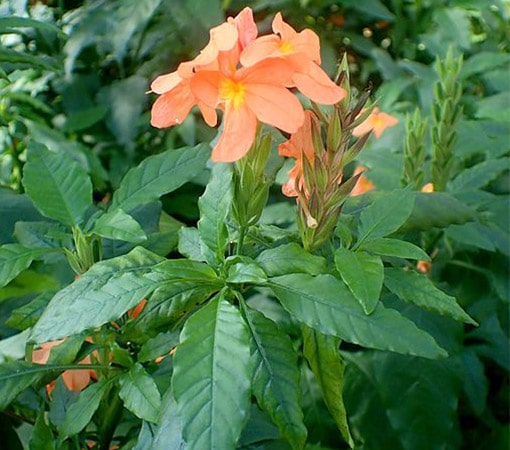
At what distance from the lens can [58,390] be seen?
0.75 meters

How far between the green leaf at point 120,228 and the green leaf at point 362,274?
0.17 meters

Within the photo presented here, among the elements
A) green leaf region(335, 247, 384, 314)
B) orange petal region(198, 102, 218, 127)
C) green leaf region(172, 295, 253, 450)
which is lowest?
green leaf region(172, 295, 253, 450)

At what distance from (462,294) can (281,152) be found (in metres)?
0.68

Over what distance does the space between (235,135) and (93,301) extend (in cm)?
16

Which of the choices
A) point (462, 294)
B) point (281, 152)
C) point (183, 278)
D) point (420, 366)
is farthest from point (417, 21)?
point (183, 278)

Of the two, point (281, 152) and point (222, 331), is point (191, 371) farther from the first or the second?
point (281, 152)

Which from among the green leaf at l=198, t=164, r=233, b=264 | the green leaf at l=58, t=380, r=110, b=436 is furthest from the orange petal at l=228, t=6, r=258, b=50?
the green leaf at l=58, t=380, r=110, b=436

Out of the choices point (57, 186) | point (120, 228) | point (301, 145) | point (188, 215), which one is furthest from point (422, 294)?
point (188, 215)

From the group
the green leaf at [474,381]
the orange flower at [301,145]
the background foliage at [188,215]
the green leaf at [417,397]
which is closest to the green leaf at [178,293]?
the background foliage at [188,215]

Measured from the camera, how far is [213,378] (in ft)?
1.67

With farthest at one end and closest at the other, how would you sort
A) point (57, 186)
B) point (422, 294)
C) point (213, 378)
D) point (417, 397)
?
point (417, 397)
point (57, 186)
point (422, 294)
point (213, 378)

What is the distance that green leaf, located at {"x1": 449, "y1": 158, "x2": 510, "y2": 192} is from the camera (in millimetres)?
1114

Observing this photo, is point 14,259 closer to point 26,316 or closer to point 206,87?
point 26,316

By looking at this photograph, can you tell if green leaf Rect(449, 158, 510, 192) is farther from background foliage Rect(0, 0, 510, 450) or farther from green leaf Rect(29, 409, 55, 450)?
green leaf Rect(29, 409, 55, 450)
